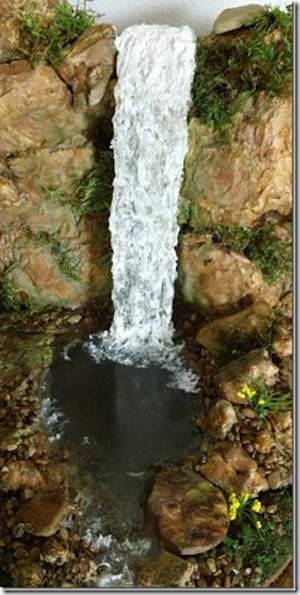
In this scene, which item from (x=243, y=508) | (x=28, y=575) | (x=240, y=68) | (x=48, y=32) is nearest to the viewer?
(x=28, y=575)

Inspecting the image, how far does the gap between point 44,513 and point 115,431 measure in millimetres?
837

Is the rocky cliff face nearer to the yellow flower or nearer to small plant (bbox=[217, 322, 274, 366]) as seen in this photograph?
small plant (bbox=[217, 322, 274, 366])

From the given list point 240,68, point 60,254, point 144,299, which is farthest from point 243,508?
point 240,68

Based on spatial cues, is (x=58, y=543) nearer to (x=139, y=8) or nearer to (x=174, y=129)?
(x=174, y=129)

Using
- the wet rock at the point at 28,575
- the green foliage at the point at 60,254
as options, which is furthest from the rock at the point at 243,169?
the wet rock at the point at 28,575

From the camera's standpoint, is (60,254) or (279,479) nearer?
(279,479)

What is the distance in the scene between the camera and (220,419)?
3.72 m

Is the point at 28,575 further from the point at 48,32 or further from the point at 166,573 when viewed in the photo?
the point at 48,32

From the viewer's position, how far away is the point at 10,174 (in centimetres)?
445

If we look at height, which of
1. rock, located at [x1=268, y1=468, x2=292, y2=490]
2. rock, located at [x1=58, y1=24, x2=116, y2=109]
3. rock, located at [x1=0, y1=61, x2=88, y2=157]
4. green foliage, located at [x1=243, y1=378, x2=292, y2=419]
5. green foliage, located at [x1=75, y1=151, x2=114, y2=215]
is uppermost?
rock, located at [x1=58, y1=24, x2=116, y2=109]

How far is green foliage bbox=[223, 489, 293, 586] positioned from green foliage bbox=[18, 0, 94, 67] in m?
3.34

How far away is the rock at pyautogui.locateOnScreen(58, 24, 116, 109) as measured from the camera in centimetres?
409

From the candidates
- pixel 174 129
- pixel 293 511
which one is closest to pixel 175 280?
pixel 174 129

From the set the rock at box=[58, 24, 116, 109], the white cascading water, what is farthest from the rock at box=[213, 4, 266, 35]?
the rock at box=[58, 24, 116, 109]
